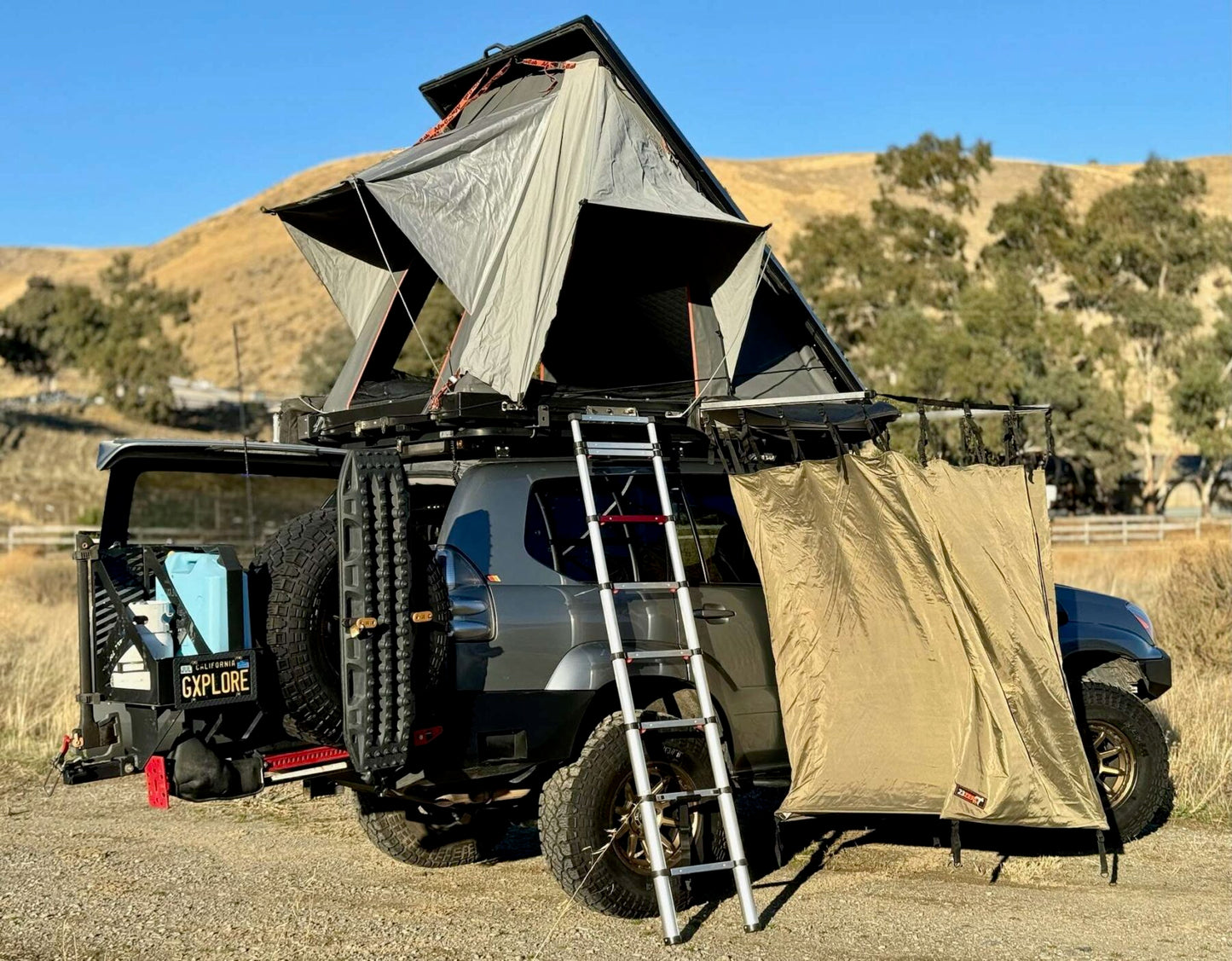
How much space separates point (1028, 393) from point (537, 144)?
4023 cm

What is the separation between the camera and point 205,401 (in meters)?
62.0

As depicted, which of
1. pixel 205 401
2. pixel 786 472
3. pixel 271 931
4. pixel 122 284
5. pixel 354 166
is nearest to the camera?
pixel 271 931

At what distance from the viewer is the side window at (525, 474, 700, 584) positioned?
6629mm

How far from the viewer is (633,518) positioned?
655 centimetres

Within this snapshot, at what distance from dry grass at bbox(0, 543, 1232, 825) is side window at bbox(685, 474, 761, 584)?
3.48 meters

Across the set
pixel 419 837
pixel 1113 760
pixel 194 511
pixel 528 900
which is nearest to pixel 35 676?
pixel 419 837

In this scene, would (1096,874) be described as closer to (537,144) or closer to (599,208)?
(599,208)

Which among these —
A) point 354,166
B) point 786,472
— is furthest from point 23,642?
point 354,166

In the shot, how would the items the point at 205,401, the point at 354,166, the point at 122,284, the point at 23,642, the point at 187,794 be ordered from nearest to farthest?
the point at 187,794, the point at 23,642, the point at 205,401, the point at 122,284, the point at 354,166

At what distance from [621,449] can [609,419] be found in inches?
6.3

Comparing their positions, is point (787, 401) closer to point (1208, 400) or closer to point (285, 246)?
point (1208, 400)

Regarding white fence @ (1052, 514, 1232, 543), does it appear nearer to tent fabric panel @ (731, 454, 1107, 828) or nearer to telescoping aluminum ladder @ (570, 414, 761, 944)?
tent fabric panel @ (731, 454, 1107, 828)

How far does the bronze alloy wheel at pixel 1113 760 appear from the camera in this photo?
7898mm

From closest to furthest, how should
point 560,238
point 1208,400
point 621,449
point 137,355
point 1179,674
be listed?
point 621,449
point 560,238
point 1179,674
point 1208,400
point 137,355
